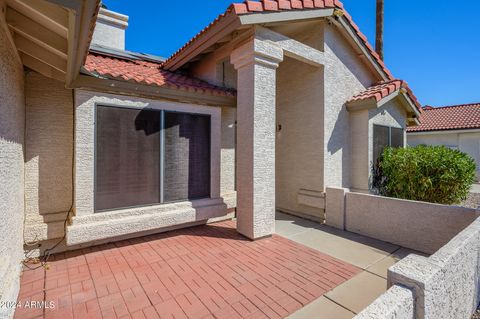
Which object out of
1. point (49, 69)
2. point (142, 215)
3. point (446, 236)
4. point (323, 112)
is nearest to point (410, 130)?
point (323, 112)

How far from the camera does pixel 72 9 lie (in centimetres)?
245

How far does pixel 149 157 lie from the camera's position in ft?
19.4

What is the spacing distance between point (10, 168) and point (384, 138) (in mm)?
10406

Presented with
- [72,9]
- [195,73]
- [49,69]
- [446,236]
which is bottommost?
[446,236]

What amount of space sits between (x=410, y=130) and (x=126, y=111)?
816 inches

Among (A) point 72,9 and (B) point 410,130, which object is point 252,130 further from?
(B) point 410,130

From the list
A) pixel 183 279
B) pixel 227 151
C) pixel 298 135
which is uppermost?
pixel 298 135

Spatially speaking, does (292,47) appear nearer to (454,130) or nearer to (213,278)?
(213,278)

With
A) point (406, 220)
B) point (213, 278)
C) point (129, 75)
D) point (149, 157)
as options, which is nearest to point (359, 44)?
point (406, 220)

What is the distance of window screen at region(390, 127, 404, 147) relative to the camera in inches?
372

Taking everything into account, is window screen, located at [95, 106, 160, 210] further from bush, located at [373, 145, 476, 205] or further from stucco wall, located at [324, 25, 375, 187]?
bush, located at [373, 145, 476, 205]

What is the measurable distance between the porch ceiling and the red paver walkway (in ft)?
12.0

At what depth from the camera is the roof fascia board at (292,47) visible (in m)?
6.08

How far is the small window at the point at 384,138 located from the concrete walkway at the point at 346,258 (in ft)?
12.0
